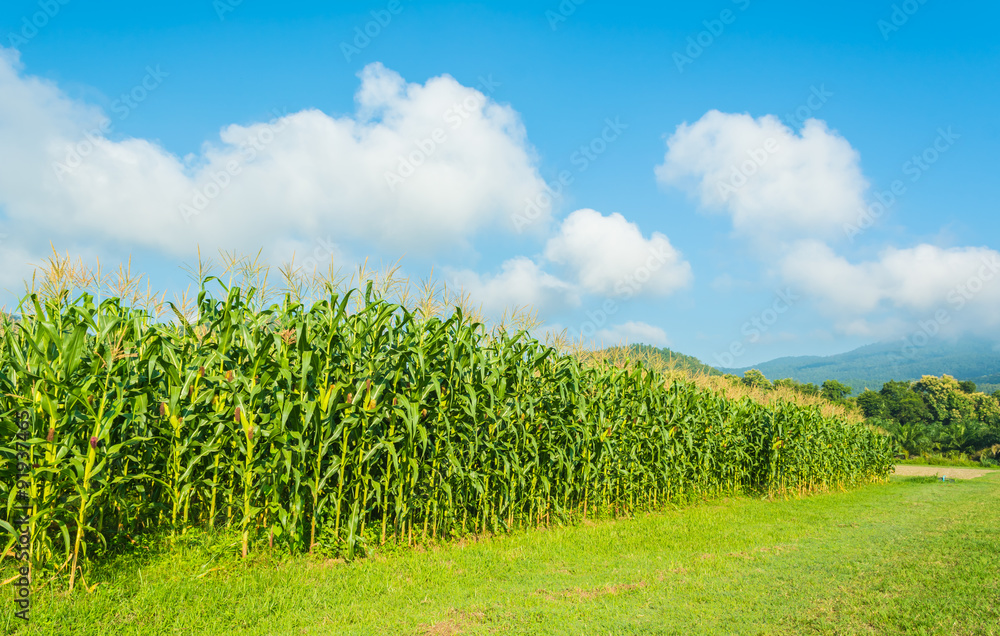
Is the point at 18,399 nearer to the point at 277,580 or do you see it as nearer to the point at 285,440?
the point at 285,440

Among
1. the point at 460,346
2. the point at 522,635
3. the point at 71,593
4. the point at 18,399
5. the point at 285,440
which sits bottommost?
the point at 522,635

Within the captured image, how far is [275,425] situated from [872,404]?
222 feet

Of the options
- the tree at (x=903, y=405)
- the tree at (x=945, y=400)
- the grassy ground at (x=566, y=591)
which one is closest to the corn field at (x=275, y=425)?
the grassy ground at (x=566, y=591)

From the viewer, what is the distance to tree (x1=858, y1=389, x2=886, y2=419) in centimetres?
5492

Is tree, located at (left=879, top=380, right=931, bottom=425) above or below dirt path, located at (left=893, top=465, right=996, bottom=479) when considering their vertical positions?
above

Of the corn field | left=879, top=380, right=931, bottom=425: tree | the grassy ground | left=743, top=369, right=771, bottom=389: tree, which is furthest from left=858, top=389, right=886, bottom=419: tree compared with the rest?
the corn field

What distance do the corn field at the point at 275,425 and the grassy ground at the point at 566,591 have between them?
1.53 ft

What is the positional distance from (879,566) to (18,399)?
9.08 m

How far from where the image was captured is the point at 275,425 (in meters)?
5.34

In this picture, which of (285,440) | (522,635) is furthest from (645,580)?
(285,440)

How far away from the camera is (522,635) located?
3.94 meters

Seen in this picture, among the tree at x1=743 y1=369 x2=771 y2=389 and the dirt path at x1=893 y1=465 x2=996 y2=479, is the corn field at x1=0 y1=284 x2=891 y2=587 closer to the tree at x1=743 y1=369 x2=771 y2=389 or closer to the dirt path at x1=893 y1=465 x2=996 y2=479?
the dirt path at x1=893 y1=465 x2=996 y2=479

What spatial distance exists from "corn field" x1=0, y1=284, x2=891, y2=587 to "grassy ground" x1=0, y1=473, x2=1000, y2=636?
0.47 m

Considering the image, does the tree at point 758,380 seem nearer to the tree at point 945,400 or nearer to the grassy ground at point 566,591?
the tree at point 945,400
